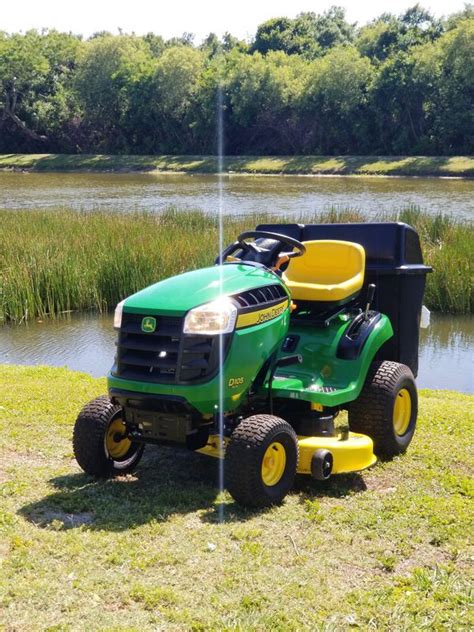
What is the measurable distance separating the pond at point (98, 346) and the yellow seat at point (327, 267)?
4.30 meters

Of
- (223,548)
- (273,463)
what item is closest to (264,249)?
(273,463)

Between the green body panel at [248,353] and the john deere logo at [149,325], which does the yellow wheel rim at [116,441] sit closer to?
the green body panel at [248,353]

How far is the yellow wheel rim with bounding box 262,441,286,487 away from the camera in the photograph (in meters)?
4.66

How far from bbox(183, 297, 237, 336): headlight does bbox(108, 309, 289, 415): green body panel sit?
0.10 meters

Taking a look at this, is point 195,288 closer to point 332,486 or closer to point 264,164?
point 332,486

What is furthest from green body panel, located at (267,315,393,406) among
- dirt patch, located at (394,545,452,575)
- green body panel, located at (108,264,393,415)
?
dirt patch, located at (394,545,452,575)

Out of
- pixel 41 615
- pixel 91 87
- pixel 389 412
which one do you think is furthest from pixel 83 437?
pixel 91 87

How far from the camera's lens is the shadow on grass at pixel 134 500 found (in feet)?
14.6

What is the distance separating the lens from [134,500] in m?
4.74

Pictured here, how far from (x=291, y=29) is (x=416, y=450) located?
100m

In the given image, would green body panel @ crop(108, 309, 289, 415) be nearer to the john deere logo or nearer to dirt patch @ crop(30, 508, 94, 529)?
the john deere logo

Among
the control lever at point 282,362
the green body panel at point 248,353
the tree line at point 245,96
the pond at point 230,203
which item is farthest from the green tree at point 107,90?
the control lever at point 282,362

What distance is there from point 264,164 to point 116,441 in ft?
189

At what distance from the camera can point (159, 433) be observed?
466cm
